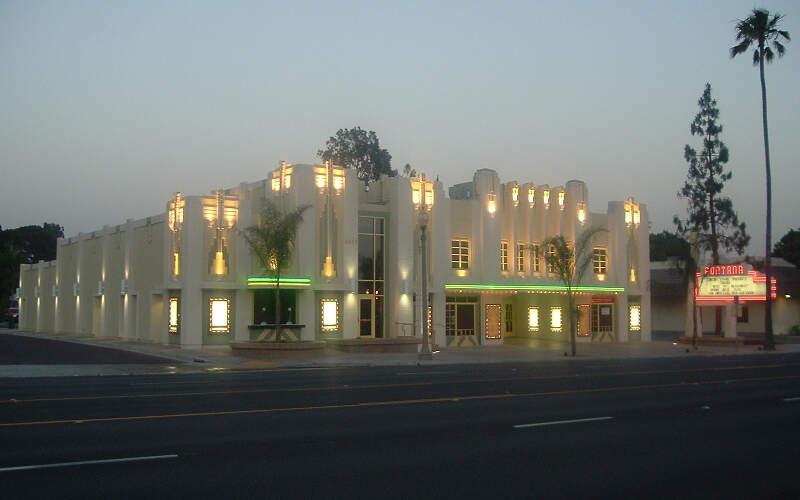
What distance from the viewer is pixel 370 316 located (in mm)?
42375

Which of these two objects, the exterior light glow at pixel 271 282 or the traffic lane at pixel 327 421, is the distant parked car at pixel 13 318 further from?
the traffic lane at pixel 327 421

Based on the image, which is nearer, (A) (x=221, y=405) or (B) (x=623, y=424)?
(B) (x=623, y=424)

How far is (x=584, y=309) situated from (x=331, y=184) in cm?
1821

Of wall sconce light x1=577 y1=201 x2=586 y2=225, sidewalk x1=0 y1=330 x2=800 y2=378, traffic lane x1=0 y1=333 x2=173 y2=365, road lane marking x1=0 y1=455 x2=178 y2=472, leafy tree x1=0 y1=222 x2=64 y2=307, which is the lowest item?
sidewalk x1=0 y1=330 x2=800 y2=378

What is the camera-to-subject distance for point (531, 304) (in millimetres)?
50344

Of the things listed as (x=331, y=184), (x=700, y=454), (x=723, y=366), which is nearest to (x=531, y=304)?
(x=331, y=184)

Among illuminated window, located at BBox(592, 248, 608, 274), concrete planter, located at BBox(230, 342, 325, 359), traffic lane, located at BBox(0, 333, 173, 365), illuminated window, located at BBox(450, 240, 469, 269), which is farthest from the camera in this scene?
illuminated window, located at BBox(592, 248, 608, 274)

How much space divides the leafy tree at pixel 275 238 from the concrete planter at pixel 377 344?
348 cm

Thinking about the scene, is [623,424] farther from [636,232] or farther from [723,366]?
[636,232]

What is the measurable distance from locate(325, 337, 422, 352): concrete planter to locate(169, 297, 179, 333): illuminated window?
23.6 feet

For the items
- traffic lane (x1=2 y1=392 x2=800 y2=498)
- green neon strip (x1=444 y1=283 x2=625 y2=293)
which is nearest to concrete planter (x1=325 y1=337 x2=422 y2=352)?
green neon strip (x1=444 y1=283 x2=625 y2=293)

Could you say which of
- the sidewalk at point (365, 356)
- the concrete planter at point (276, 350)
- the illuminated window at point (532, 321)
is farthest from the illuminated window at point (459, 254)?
the concrete planter at point (276, 350)

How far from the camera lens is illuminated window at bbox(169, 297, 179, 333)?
39.6m

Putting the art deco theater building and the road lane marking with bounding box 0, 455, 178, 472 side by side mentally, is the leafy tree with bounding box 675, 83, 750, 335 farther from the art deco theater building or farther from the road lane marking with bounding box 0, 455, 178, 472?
the road lane marking with bounding box 0, 455, 178, 472
